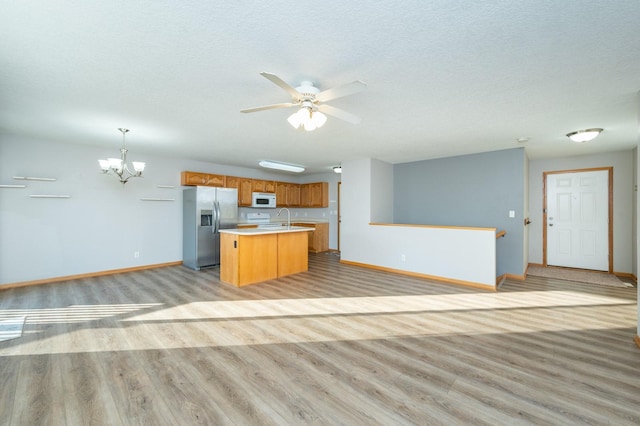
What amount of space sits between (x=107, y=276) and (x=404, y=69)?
583 cm

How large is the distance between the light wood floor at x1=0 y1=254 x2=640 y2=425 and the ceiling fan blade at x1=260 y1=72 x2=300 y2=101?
2.14m

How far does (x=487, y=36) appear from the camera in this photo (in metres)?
1.79

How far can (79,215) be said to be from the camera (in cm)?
481

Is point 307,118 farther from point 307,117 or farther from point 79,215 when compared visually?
point 79,215

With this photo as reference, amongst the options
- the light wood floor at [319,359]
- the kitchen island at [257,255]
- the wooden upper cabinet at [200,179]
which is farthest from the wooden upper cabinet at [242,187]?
the light wood floor at [319,359]

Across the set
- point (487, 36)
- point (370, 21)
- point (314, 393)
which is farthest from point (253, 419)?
point (487, 36)

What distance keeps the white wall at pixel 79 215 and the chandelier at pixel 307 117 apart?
454 centimetres

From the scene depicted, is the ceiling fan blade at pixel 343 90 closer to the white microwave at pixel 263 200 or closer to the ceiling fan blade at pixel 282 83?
the ceiling fan blade at pixel 282 83

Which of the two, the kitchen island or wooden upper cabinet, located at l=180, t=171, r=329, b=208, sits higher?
wooden upper cabinet, located at l=180, t=171, r=329, b=208

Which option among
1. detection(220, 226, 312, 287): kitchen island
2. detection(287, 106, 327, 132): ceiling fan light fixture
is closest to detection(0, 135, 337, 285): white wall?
detection(220, 226, 312, 287): kitchen island

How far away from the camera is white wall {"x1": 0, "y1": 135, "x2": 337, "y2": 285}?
13.9 feet

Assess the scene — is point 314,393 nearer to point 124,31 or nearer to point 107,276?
point 124,31

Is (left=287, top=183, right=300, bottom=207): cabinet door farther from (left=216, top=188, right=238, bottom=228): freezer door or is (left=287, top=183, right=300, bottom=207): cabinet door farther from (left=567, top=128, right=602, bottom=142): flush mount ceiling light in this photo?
(left=567, top=128, right=602, bottom=142): flush mount ceiling light

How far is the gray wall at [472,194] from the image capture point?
16.2 feet
